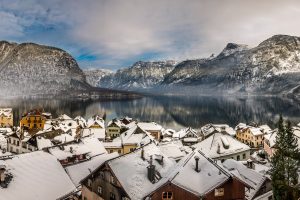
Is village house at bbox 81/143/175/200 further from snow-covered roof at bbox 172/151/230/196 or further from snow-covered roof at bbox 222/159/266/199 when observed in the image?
snow-covered roof at bbox 222/159/266/199

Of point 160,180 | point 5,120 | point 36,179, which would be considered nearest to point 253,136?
point 160,180

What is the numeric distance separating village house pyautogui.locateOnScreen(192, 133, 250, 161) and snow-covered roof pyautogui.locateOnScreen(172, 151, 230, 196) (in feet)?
116

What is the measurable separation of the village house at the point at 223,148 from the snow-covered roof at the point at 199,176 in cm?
3530

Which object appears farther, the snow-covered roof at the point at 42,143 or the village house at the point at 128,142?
the village house at the point at 128,142

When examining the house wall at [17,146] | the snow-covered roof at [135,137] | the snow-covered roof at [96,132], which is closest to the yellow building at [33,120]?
the snow-covered roof at [96,132]

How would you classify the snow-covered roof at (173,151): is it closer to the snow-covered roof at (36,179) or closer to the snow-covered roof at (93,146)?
the snow-covered roof at (93,146)

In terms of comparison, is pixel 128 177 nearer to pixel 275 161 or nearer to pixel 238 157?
pixel 275 161

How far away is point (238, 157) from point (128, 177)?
143 ft

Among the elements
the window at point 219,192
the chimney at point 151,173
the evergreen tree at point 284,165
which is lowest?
the window at point 219,192

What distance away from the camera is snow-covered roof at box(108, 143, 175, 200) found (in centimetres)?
4056

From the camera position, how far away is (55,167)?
46.8 meters

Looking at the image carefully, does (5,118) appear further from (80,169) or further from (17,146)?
(80,169)

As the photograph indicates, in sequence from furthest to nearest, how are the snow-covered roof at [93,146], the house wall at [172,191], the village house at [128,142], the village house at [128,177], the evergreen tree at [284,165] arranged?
1. the village house at [128,142]
2. the snow-covered roof at [93,146]
3. the village house at [128,177]
4. the house wall at [172,191]
5. the evergreen tree at [284,165]

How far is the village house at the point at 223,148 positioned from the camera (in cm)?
7612
